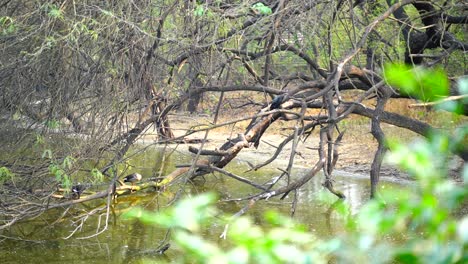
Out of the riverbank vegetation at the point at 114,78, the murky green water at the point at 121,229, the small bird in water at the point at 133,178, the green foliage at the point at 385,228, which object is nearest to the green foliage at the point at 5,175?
the riverbank vegetation at the point at 114,78

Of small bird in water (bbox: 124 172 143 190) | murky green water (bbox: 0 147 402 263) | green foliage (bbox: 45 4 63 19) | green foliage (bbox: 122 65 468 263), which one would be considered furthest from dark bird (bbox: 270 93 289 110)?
green foliage (bbox: 122 65 468 263)

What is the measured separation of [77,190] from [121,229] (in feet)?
2.73

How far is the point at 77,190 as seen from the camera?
28.6 feet

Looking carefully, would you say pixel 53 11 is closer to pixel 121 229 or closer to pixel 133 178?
pixel 121 229

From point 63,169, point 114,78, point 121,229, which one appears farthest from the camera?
point 121,229

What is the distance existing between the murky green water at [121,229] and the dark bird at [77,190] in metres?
0.26

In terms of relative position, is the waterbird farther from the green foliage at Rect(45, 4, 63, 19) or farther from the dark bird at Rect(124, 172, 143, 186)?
the green foliage at Rect(45, 4, 63, 19)

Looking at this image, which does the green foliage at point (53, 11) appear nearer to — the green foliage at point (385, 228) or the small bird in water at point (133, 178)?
the small bird in water at point (133, 178)

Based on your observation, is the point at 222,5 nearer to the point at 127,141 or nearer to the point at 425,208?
the point at 127,141

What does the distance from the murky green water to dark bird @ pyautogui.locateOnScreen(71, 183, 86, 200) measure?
26cm

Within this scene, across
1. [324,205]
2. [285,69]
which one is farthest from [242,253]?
[285,69]

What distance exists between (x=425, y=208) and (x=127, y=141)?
7.14 metres

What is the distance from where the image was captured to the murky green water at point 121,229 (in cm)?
810

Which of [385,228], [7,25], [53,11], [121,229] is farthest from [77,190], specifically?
[385,228]
